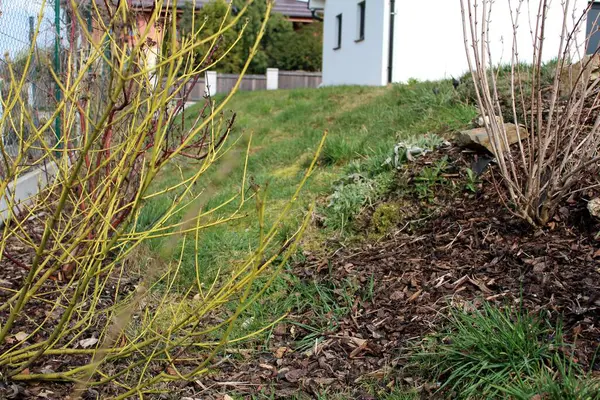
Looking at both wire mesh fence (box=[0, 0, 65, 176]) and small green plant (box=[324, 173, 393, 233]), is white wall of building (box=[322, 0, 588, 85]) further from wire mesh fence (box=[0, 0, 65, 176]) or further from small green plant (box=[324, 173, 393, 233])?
small green plant (box=[324, 173, 393, 233])

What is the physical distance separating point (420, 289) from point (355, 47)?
1397 centimetres

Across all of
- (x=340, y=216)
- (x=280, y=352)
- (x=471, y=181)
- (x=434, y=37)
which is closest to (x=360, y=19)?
(x=434, y=37)

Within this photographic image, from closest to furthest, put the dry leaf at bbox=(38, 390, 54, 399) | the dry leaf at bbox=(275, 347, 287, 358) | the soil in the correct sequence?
the dry leaf at bbox=(38, 390, 54, 399) < the soil < the dry leaf at bbox=(275, 347, 287, 358)

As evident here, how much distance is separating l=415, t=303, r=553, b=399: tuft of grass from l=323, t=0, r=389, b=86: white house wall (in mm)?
12329

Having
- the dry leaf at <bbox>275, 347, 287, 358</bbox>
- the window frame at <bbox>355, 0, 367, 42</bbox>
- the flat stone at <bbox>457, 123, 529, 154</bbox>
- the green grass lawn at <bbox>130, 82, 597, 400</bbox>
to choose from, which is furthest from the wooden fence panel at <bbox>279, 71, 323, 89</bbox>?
the dry leaf at <bbox>275, 347, 287, 358</bbox>

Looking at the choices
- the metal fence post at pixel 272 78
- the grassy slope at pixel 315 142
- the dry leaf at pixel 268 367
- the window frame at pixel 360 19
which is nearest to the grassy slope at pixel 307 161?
the grassy slope at pixel 315 142

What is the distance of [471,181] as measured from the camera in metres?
4.71

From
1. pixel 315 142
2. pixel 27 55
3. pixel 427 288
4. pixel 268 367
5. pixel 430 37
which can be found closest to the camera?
pixel 268 367

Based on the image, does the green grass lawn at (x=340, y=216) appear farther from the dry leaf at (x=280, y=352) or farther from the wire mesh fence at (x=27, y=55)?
the wire mesh fence at (x=27, y=55)

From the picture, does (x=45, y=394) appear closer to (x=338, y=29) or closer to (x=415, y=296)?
(x=415, y=296)

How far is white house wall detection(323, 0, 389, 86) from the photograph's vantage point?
1486 centimetres

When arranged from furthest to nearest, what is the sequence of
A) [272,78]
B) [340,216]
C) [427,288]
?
[272,78] → [340,216] → [427,288]

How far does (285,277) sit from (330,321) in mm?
726

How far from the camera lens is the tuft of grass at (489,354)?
9.16ft
